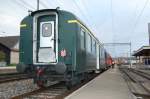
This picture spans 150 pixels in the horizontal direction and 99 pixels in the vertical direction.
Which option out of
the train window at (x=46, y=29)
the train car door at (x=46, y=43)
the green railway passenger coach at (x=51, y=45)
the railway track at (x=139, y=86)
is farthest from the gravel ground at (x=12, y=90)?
the railway track at (x=139, y=86)

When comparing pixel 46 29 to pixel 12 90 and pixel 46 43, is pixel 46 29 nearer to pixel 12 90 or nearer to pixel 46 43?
pixel 46 43

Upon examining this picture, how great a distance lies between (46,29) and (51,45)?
29.6 inches

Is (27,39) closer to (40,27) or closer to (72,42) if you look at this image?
(40,27)

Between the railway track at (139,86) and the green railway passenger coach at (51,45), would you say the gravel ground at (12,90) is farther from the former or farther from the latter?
the railway track at (139,86)

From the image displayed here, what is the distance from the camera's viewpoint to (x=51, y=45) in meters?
12.9

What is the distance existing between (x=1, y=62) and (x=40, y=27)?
2014 inches

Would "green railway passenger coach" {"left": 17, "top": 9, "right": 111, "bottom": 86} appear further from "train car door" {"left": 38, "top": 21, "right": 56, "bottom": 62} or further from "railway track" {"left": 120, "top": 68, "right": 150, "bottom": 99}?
"railway track" {"left": 120, "top": 68, "right": 150, "bottom": 99}

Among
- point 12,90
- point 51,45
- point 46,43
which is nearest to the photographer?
point 51,45

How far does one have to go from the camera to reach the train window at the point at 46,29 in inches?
512

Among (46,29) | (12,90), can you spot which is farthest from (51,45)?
(12,90)

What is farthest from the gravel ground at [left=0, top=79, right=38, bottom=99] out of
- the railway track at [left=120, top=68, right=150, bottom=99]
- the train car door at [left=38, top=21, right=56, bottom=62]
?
the railway track at [left=120, top=68, right=150, bottom=99]

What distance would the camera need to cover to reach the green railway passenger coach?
12.7 metres

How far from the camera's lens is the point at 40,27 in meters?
13.3

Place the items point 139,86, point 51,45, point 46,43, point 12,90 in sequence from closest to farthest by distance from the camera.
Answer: point 51,45 < point 46,43 < point 12,90 < point 139,86
